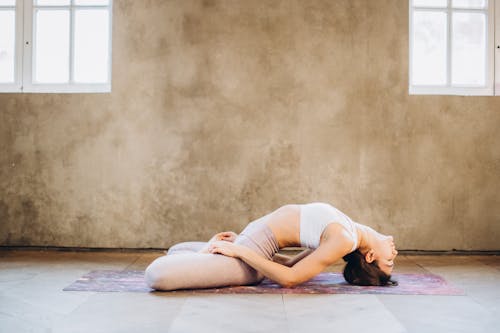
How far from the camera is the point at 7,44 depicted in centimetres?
466

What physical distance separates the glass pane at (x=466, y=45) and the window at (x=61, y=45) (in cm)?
306

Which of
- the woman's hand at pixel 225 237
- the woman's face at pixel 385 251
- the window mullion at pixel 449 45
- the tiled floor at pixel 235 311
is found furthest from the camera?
the window mullion at pixel 449 45

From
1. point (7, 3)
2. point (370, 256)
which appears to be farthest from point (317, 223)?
point (7, 3)

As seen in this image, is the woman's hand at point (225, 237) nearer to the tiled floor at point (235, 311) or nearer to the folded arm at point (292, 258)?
the folded arm at point (292, 258)

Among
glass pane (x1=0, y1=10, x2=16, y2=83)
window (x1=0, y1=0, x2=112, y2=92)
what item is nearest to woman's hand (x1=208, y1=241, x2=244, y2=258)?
window (x1=0, y1=0, x2=112, y2=92)

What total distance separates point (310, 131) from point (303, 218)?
150 centimetres

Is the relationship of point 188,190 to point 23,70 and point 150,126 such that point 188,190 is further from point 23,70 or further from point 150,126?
point 23,70

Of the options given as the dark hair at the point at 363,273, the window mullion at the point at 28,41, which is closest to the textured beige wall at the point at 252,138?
the window mullion at the point at 28,41

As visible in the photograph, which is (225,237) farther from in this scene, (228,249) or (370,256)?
(370,256)

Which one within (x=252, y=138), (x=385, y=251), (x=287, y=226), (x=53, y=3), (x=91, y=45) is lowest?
(x=385, y=251)

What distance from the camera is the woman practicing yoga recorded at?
2896 millimetres

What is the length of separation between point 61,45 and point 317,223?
9.75 ft

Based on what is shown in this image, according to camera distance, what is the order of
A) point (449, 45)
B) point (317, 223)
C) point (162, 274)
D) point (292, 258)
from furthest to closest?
point (449, 45) → point (292, 258) → point (317, 223) → point (162, 274)

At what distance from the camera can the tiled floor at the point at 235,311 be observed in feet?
7.72
